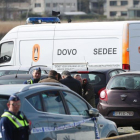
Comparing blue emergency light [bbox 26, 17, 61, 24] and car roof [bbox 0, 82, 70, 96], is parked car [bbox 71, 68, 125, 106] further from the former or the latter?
blue emergency light [bbox 26, 17, 61, 24]

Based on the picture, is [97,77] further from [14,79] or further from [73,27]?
[73,27]

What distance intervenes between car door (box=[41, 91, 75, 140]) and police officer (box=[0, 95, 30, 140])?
830 mm

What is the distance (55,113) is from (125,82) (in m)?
5.33


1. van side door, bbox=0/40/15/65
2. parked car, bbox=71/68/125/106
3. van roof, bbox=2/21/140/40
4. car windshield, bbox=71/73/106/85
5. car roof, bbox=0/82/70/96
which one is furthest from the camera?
van side door, bbox=0/40/15/65

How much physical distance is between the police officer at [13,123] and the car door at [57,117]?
0.83 m

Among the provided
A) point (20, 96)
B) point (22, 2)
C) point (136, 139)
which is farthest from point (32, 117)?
point (22, 2)

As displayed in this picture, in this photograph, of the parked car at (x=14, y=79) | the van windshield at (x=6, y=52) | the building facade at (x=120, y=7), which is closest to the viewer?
the parked car at (x=14, y=79)

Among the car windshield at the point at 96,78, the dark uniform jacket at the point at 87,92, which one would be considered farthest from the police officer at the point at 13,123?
the car windshield at the point at 96,78

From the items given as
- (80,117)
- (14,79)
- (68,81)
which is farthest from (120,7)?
(80,117)

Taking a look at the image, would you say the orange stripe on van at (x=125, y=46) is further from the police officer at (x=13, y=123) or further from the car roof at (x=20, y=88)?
the police officer at (x=13, y=123)

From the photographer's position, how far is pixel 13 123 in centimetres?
656

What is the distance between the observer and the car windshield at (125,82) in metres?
Result: 12.7

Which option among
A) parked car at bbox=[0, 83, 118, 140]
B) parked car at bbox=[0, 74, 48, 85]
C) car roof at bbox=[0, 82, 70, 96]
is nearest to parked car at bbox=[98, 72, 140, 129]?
parked car at bbox=[0, 74, 48, 85]

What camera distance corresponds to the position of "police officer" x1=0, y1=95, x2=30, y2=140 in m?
6.51
